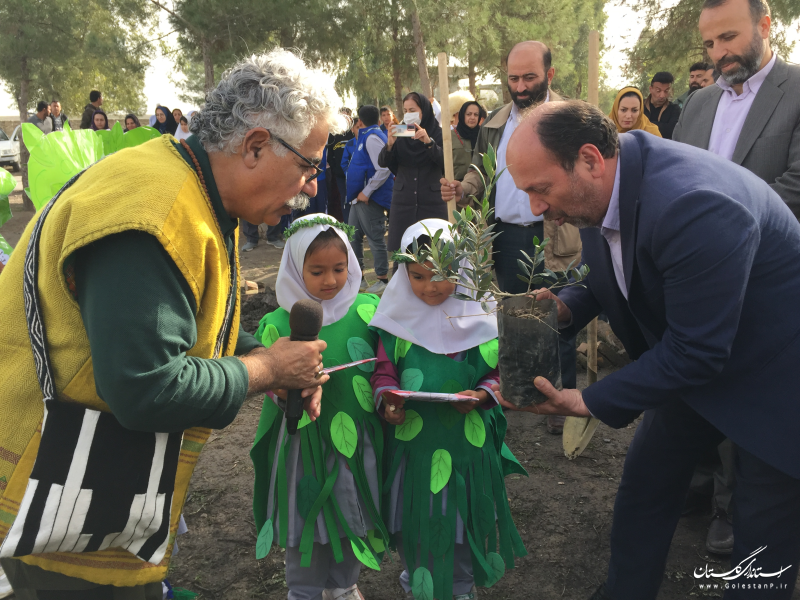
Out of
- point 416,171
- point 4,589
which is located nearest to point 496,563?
point 4,589

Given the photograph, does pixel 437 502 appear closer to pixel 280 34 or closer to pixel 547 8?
pixel 280 34

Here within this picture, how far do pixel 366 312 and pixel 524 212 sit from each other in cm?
174

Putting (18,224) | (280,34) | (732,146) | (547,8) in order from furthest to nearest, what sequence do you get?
(547,8) < (280,34) < (18,224) < (732,146)

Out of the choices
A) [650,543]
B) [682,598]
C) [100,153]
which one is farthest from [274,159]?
[682,598]

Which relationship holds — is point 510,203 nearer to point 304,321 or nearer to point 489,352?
point 489,352

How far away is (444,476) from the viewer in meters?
2.44

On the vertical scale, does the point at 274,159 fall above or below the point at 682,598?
above

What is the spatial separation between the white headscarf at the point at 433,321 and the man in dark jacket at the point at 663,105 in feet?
19.0

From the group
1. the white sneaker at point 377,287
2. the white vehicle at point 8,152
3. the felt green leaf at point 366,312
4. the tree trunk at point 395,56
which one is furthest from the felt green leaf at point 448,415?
the white vehicle at point 8,152

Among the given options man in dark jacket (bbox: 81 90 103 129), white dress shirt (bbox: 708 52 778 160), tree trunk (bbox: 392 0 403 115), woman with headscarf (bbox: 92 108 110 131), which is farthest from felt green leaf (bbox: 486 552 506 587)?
tree trunk (bbox: 392 0 403 115)

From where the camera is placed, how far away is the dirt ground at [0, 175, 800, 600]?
285 cm

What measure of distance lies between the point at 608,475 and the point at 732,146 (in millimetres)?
1950

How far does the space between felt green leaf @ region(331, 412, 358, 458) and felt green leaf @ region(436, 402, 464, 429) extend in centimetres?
34

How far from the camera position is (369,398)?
2.53 meters
